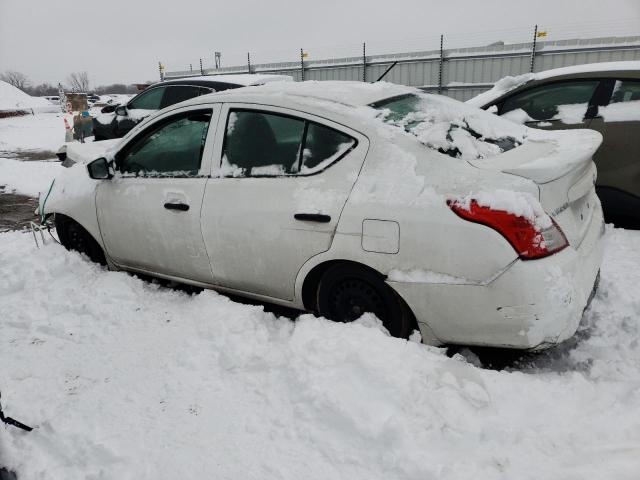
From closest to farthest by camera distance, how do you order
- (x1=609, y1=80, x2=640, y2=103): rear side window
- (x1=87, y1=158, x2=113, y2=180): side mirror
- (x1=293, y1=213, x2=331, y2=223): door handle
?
(x1=293, y1=213, x2=331, y2=223): door handle
(x1=87, y1=158, x2=113, y2=180): side mirror
(x1=609, y1=80, x2=640, y2=103): rear side window

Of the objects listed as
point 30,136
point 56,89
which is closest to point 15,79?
point 56,89

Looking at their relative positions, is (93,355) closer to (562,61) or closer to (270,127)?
(270,127)

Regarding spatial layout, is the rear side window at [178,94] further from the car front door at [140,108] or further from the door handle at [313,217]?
the door handle at [313,217]

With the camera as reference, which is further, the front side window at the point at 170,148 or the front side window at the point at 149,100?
the front side window at the point at 149,100

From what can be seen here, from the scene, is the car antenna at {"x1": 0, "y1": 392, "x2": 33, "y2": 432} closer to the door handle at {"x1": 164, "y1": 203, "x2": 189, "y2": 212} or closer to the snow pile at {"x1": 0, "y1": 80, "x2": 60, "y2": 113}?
the door handle at {"x1": 164, "y1": 203, "x2": 189, "y2": 212}

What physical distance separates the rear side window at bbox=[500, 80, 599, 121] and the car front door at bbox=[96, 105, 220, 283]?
3.39m

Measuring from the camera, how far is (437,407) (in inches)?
87.0

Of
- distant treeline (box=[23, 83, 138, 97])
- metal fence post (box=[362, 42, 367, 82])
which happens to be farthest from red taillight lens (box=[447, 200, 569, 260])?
distant treeline (box=[23, 83, 138, 97])

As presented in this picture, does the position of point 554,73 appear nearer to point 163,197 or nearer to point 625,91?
point 625,91

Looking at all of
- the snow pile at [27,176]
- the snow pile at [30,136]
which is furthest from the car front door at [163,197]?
the snow pile at [30,136]

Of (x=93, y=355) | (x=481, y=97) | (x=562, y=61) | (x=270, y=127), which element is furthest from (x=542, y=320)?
(x=562, y=61)

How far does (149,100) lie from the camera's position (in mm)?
8516

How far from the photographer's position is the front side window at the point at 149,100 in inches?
328

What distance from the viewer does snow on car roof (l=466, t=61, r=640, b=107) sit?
15.1ft
